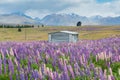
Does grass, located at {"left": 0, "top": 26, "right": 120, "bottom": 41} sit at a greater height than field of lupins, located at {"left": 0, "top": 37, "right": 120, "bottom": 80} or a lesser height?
lesser

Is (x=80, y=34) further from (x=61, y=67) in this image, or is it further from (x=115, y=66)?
(x=61, y=67)

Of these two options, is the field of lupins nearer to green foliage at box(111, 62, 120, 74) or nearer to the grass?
green foliage at box(111, 62, 120, 74)

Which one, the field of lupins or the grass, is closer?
the field of lupins

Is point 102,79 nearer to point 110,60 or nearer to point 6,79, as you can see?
point 6,79

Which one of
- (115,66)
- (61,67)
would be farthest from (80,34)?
(61,67)

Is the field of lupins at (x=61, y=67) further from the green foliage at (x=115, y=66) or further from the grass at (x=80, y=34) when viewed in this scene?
the grass at (x=80, y=34)

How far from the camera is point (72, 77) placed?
552 cm

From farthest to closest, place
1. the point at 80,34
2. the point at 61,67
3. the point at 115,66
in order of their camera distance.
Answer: the point at 80,34
the point at 115,66
the point at 61,67

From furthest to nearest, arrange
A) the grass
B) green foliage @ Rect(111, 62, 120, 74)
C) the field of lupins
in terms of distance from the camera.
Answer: the grass < green foliage @ Rect(111, 62, 120, 74) < the field of lupins

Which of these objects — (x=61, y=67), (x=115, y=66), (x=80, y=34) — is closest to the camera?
(x=61, y=67)

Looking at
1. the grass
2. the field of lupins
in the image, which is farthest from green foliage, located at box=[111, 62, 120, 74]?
the grass

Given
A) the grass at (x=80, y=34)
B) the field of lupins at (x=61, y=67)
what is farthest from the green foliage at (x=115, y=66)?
the grass at (x=80, y=34)

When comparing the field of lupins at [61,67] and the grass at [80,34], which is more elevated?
the field of lupins at [61,67]

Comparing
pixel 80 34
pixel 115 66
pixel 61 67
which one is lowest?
pixel 80 34
